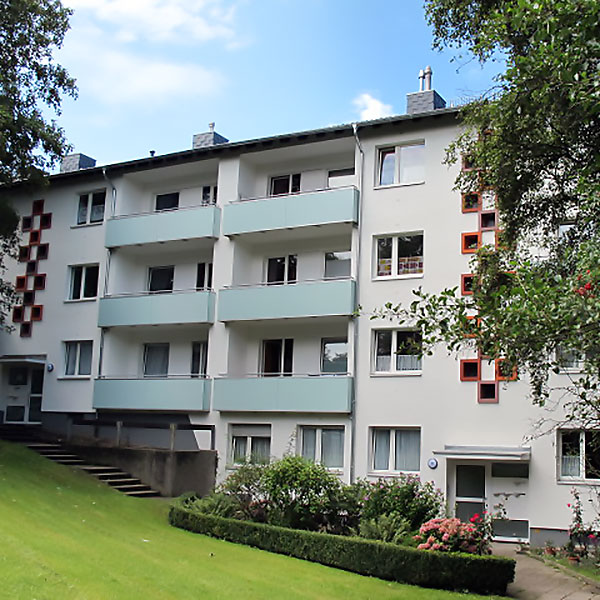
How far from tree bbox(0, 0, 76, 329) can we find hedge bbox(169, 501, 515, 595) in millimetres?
12994

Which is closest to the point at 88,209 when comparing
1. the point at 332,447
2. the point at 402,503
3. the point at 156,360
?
the point at 156,360

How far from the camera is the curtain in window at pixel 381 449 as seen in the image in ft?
78.7

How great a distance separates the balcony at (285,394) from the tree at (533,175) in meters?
10.5

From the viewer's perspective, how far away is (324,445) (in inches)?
985

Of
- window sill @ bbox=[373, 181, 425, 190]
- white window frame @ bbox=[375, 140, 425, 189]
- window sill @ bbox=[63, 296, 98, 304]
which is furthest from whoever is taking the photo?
window sill @ bbox=[63, 296, 98, 304]

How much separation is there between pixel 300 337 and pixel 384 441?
4.73 m

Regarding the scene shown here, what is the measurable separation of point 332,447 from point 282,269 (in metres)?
6.61

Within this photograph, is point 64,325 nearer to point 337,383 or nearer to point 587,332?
point 337,383

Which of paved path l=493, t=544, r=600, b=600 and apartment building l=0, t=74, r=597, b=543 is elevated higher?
apartment building l=0, t=74, r=597, b=543

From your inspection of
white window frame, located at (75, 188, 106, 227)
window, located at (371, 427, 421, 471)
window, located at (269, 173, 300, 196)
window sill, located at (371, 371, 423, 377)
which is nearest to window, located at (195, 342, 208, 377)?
window, located at (269, 173, 300, 196)

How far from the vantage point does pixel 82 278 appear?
101ft

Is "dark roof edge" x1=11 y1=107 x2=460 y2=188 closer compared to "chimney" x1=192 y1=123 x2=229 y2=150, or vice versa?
"dark roof edge" x1=11 y1=107 x2=460 y2=188

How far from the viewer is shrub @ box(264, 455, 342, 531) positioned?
19.0 meters

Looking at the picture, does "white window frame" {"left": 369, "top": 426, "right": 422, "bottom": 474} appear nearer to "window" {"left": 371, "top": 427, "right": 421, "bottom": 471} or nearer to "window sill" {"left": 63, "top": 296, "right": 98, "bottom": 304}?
"window" {"left": 371, "top": 427, "right": 421, "bottom": 471}
